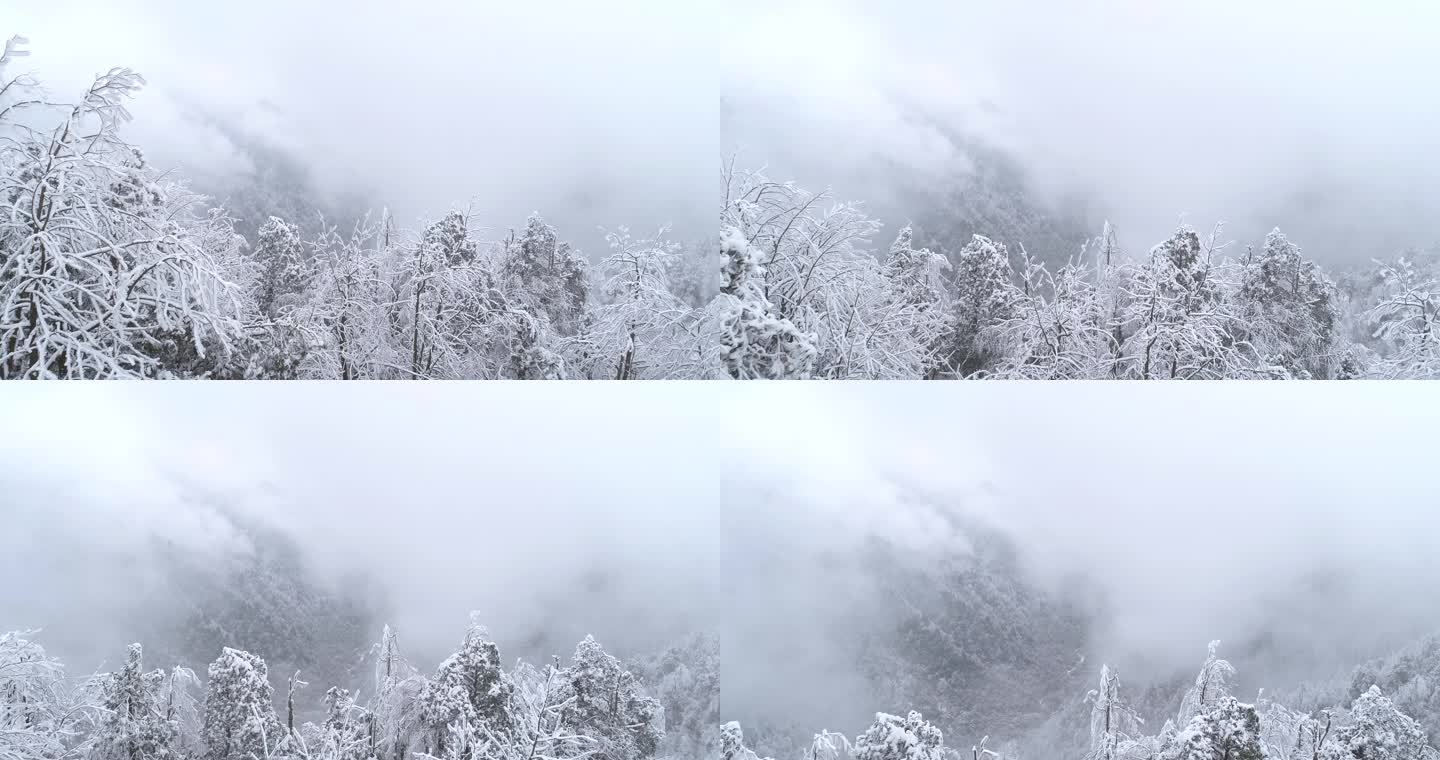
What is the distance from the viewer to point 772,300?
10.3 ft

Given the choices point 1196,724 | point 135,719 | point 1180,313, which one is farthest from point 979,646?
point 135,719

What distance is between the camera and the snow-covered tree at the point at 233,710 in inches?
124

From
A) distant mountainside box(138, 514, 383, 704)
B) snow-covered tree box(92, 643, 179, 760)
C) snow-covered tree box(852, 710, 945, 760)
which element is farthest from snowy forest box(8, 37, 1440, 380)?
snow-covered tree box(852, 710, 945, 760)

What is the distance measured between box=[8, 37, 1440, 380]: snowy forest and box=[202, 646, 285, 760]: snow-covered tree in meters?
0.96

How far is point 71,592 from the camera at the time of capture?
3121mm

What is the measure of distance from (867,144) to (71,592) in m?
2.86

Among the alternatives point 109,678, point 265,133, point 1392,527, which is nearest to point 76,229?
point 265,133

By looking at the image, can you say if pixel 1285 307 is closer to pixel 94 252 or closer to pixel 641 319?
pixel 641 319

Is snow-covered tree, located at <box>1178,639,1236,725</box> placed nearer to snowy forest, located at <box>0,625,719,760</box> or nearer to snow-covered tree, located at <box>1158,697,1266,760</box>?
snow-covered tree, located at <box>1158,697,1266,760</box>

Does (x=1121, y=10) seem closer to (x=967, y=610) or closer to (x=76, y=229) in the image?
(x=967, y=610)

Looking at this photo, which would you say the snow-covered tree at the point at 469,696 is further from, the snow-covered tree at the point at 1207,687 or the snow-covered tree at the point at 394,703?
the snow-covered tree at the point at 1207,687

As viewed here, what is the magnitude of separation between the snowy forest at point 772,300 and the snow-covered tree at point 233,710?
955 millimetres

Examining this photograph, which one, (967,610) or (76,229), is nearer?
(76,229)

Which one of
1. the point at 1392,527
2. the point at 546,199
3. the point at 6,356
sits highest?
the point at 546,199
